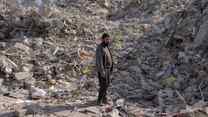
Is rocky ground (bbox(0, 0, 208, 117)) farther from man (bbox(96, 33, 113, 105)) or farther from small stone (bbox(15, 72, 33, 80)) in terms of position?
man (bbox(96, 33, 113, 105))

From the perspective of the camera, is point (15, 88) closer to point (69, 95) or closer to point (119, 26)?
point (69, 95)

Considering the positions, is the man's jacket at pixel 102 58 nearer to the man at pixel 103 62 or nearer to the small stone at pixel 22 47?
the man at pixel 103 62

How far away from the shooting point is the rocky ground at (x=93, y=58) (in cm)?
945

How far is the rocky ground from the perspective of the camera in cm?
945

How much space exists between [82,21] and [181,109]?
20.2 feet

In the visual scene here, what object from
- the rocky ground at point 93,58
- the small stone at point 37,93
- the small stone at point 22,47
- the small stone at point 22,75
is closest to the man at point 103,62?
the rocky ground at point 93,58

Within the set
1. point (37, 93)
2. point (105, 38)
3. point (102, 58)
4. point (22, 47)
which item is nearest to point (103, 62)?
point (102, 58)

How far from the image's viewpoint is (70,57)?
12.1 meters

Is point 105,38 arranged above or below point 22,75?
above

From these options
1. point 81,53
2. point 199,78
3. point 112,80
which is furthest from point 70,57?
point 199,78

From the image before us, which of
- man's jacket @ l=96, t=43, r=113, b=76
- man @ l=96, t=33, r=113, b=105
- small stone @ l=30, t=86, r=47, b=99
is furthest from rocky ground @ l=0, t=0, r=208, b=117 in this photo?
man's jacket @ l=96, t=43, r=113, b=76

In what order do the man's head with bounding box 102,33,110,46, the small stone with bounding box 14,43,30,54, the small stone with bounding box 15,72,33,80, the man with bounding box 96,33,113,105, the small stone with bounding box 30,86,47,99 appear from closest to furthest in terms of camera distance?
the man's head with bounding box 102,33,110,46 → the man with bounding box 96,33,113,105 → the small stone with bounding box 30,86,47,99 → the small stone with bounding box 15,72,33,80 → the small stone with bounding box 14,43,30,54

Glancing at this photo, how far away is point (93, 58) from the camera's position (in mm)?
12281

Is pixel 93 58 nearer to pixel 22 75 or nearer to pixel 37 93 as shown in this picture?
pixel 22 75
